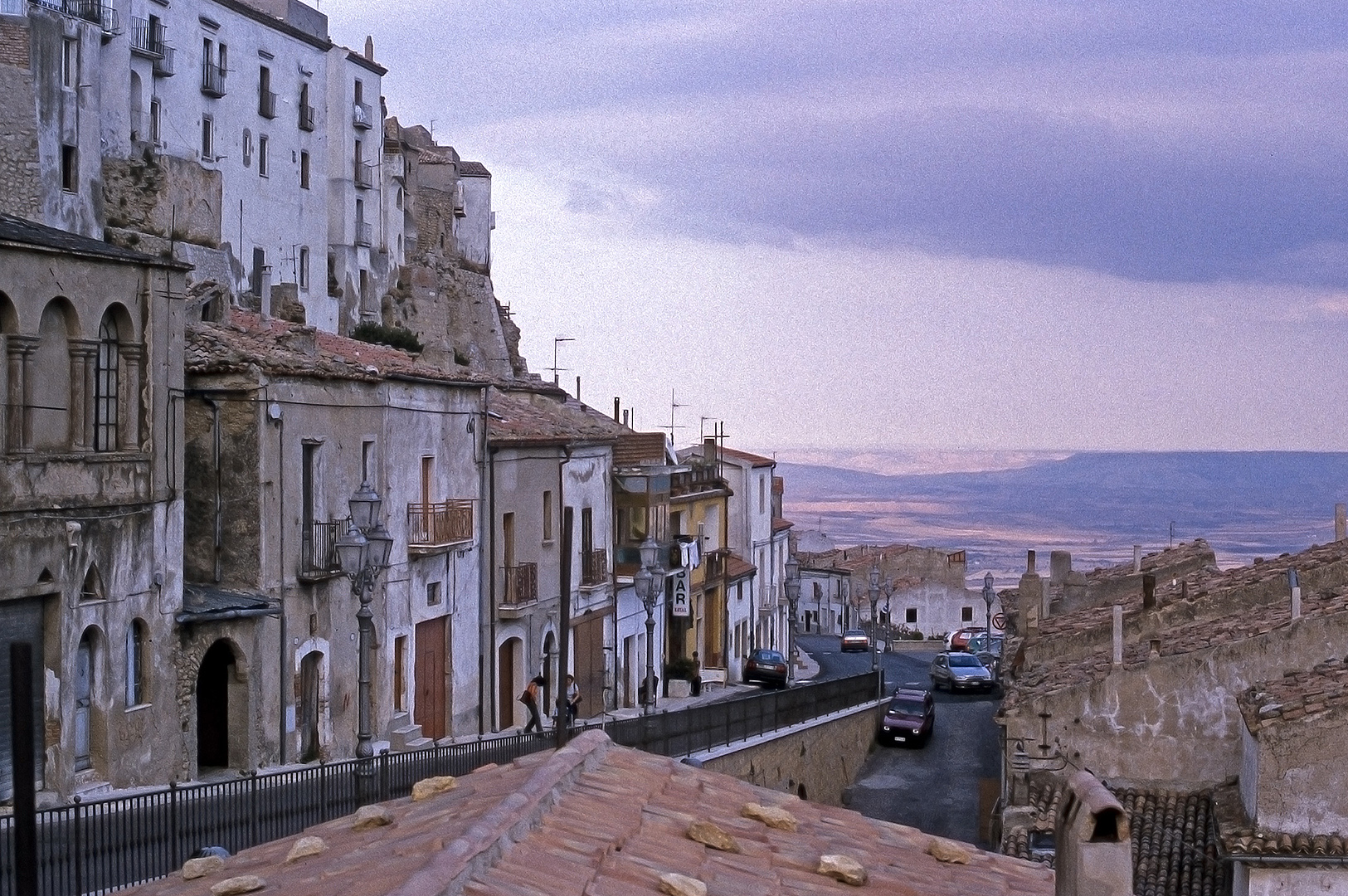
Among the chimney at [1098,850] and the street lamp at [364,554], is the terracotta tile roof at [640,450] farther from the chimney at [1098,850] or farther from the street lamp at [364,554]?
the chimney at [1098,850]

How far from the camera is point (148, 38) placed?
54.3 meters

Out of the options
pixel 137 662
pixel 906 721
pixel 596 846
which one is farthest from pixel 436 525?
pixel 596 846

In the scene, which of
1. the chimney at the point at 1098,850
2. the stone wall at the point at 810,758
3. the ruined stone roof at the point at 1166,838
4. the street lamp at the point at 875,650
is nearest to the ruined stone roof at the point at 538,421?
the stone wall at the point at 810,758

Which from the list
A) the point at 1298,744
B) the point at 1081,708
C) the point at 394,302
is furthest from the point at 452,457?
the point at 394,302

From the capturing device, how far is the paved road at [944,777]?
32.3 m

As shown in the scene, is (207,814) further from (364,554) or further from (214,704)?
(214,704)

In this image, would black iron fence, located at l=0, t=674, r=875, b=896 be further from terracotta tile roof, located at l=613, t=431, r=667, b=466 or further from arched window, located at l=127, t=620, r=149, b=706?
terracotta tile roof, located at l=613, t=431, r=667, b=466

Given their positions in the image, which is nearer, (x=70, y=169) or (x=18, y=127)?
(x=18, y=127)

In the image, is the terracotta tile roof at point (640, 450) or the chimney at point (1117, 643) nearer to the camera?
the chimney at point (1117, 643)

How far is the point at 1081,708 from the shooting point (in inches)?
826

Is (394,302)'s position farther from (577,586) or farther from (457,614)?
(457,614)

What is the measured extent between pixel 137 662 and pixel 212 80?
39280 millimetres

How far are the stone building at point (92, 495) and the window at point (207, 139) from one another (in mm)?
35489

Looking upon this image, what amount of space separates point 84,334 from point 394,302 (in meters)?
50.7
